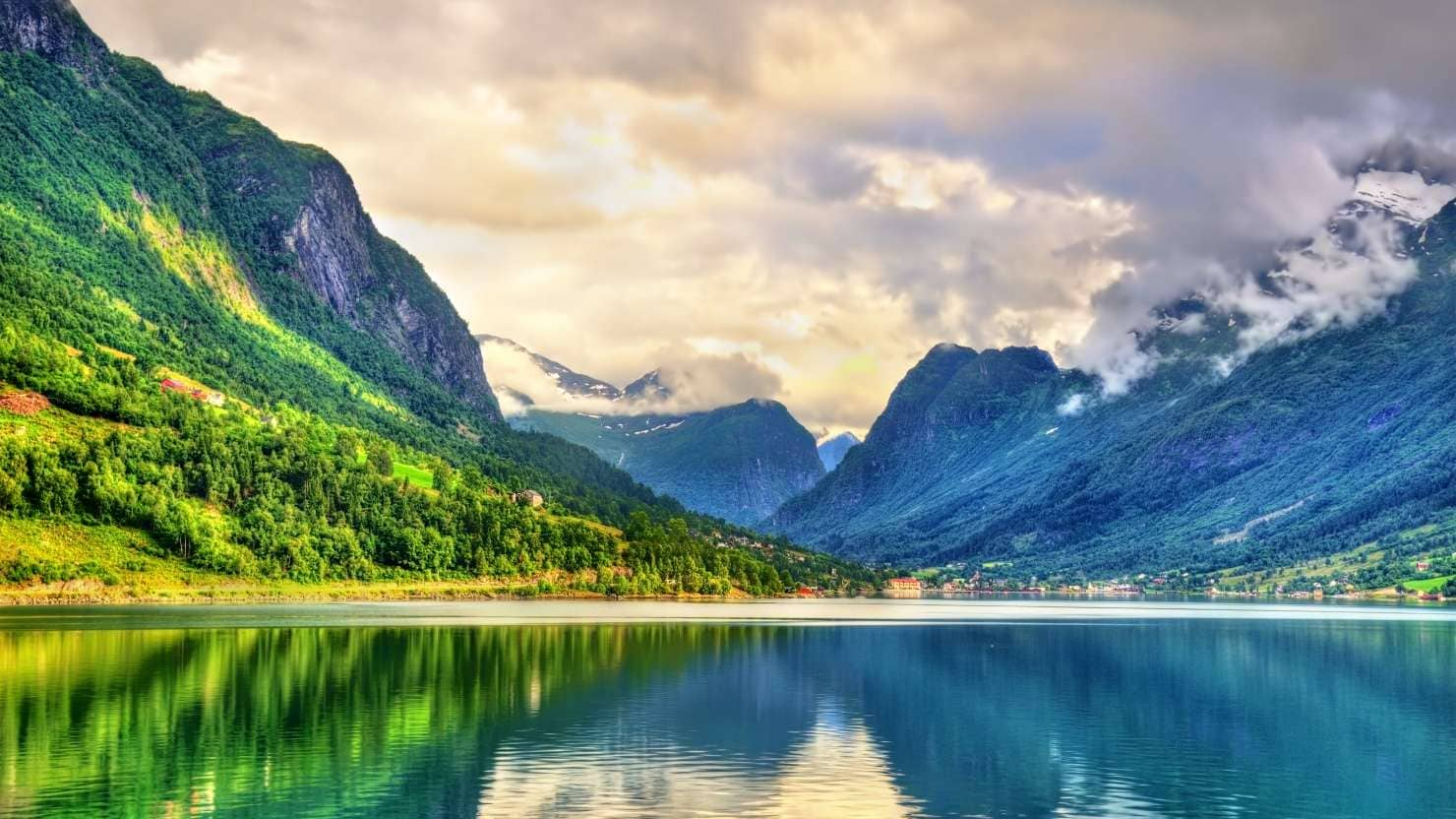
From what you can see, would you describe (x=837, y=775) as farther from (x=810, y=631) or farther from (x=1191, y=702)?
(x=810, y=631)

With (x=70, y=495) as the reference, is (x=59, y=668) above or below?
below

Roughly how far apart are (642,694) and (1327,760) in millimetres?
41572

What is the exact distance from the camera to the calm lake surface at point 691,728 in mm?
51000

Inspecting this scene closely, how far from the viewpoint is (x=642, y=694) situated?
85625 millimetres

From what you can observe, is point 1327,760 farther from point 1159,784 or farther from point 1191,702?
point 1191,702

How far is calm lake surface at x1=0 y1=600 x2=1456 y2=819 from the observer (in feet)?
167

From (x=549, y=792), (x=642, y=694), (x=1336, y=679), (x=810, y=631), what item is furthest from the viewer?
(x=810, y=631)

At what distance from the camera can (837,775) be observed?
57375 millimetres

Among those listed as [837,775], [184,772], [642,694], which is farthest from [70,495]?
[837,775]

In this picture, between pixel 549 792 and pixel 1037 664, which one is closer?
pixel 549 792

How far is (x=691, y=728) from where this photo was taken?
71500mm

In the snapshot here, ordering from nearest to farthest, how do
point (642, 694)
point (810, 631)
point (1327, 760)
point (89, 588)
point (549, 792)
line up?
point (549, 792) < point (1327, 760) < point (642, 694) < point (810, 631) < point (89, 588)

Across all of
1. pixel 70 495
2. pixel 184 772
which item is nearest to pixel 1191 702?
pixel 184 772

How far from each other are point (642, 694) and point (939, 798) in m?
36.5
